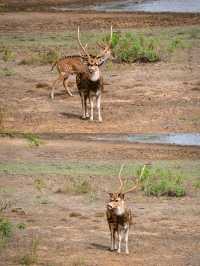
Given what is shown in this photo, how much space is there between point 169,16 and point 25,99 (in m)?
9.42

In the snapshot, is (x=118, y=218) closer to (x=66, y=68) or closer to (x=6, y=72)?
(x=66, y=68)

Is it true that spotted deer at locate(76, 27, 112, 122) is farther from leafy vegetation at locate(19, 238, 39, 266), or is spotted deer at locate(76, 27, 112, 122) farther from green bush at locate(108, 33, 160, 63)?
leafy vegetation at locate(19, 238, 39, 266)

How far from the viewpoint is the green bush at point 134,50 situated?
30125 mm

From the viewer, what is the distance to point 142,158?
73.0ft

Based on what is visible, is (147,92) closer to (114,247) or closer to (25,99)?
(25,99)

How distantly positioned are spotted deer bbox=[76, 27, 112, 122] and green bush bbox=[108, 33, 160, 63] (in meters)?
4.42

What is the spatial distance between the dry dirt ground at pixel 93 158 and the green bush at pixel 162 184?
15 centimetres

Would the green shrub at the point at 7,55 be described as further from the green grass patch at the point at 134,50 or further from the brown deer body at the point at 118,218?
the brown deer body at the point at 118,218

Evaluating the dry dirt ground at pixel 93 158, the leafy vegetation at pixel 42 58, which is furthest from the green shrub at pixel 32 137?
the leafy vegetation at pixel 42 58

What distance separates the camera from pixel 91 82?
25359 millimetres

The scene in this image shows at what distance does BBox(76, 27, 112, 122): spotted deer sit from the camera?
25.2 meters

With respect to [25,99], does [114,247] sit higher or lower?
higher

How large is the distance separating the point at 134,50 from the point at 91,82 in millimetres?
5021

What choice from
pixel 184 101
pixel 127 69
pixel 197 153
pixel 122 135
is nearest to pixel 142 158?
pixel 197 153
